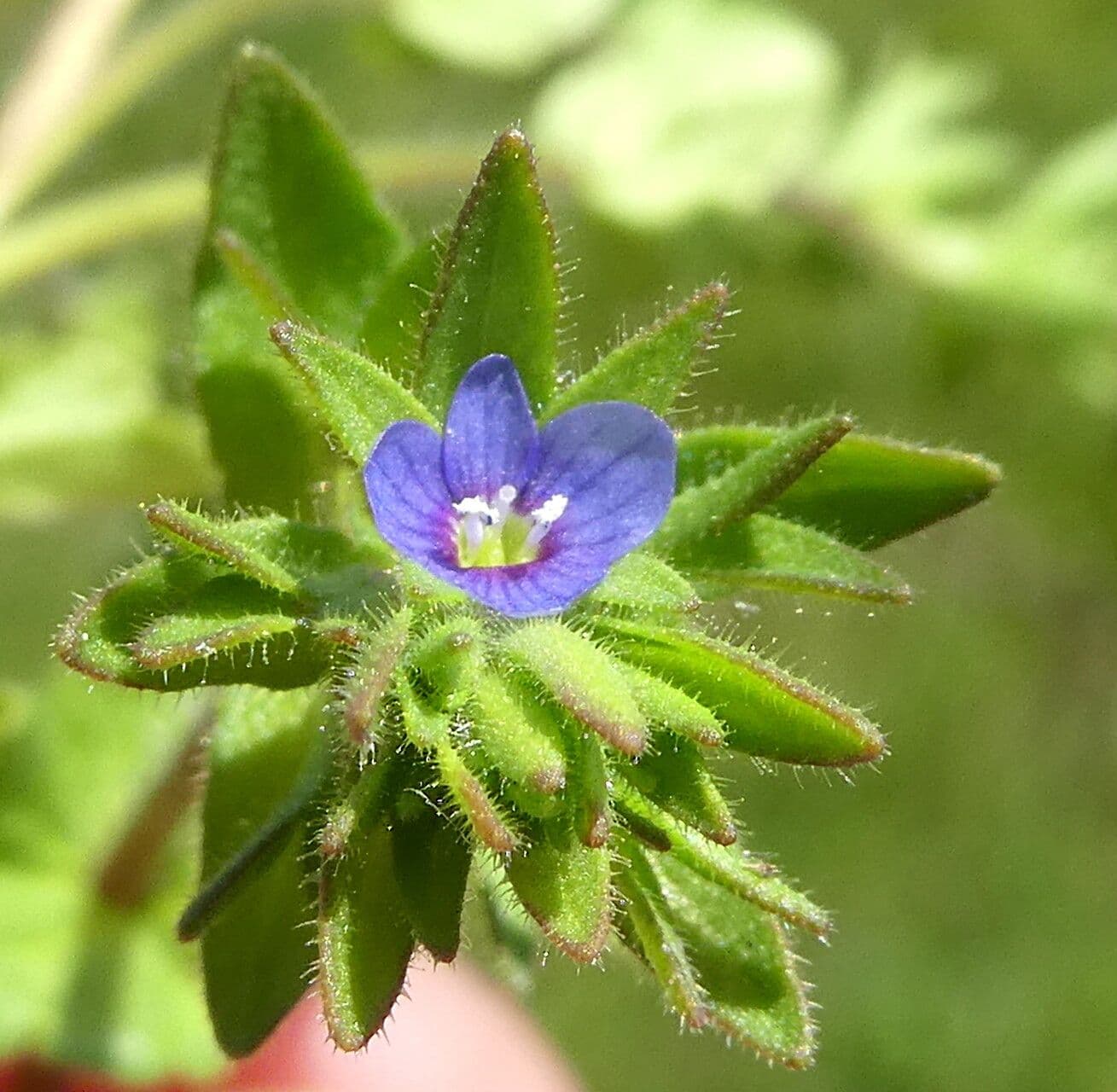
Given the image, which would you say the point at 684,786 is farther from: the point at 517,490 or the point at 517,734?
the point at 517,490

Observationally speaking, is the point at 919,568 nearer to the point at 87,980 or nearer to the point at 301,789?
the point at 87,980

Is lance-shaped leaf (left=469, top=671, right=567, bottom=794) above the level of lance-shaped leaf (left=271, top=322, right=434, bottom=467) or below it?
below

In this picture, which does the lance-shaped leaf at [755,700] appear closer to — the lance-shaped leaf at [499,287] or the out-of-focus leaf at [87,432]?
the lance-shaped leaf at [499,287]

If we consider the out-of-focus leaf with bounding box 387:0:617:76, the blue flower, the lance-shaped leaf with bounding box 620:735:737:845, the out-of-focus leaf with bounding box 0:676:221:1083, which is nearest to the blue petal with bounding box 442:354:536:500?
the blue flower

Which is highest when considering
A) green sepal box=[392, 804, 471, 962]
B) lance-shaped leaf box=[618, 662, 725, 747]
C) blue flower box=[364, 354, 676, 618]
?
blue flower box=[364, 354, 676, 618]

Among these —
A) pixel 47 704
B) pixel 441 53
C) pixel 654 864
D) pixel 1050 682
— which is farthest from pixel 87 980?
pixel 1050 682

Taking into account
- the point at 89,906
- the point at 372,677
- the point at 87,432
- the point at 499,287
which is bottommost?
the point at 89,906

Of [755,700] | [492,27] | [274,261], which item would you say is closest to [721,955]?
[755,700]

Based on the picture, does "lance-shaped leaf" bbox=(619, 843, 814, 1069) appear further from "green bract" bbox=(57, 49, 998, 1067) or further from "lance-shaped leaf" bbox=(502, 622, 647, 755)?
"lance-shaped leaf" bbox=(502, 622, 647, 755)
